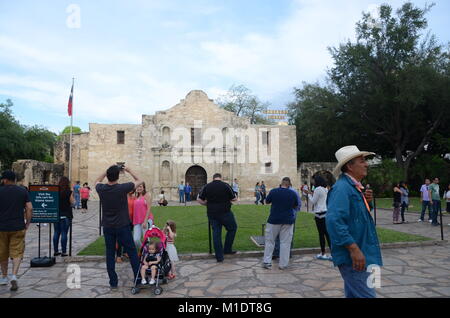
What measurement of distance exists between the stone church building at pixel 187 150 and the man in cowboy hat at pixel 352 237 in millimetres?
26264

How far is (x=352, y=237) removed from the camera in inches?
123

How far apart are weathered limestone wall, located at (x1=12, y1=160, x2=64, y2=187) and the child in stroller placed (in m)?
18.3

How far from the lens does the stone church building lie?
29.1m

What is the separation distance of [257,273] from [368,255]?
3.46m

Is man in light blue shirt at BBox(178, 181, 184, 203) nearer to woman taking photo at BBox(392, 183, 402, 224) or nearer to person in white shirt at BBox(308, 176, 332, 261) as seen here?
woman taking photo at BBox(392, 183, 402, 224)

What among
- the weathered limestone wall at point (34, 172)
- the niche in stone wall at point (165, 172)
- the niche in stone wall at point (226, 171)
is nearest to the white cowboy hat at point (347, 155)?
A: the weathered limestone wall at point (34, 172)

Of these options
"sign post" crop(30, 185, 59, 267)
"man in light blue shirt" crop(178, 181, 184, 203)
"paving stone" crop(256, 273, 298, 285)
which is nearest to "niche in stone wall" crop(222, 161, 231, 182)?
"man in light blue shirt" crop(178, 181, 184, 203)

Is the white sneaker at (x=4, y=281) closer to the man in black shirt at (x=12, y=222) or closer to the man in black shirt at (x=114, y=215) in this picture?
the man in black shirt at (x=12, y=222)

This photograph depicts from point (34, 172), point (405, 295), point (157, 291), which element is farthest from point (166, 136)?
point (405, 295)

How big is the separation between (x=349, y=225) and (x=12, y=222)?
543 centimetres

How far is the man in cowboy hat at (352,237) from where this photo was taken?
3016mm

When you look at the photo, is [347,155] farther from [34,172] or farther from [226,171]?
[226,171]
